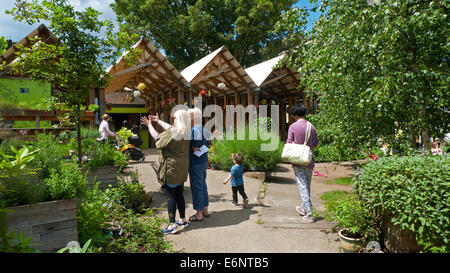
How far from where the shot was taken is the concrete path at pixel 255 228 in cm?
307

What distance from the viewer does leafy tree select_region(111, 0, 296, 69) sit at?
64.5 ft

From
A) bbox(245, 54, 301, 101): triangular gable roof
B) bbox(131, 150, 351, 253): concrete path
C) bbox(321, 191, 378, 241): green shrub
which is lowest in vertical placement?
bbox(131, 150, 351, 253): concrete path

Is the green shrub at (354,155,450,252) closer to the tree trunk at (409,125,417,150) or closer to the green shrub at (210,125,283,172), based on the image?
the tree trunk at (409,125,417,150)

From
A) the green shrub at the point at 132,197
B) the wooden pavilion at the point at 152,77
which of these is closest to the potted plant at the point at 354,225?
the green shrub at the point at 132,197

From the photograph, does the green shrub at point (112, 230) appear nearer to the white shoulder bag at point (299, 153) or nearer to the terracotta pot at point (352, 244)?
the terracotta pot at point (352, 244)

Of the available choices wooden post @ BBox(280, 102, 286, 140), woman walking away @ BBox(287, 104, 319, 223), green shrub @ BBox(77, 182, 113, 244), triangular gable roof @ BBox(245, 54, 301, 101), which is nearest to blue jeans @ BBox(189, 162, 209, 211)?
green shrub @ BBox(77, 182, 113, 244)

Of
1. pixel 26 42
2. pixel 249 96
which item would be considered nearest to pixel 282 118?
pixel 249 96

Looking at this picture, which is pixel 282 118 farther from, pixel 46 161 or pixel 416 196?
pixel 46 161

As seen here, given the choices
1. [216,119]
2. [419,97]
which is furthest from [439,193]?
[216,119]

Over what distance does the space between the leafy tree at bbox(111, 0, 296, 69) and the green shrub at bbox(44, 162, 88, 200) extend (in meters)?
18.6

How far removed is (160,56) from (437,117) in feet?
32.0

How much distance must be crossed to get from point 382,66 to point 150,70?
10.1m

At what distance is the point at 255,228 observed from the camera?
3.66 meters

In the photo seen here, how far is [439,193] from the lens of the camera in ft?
7.92
